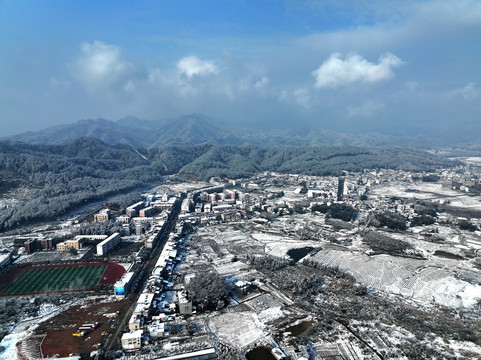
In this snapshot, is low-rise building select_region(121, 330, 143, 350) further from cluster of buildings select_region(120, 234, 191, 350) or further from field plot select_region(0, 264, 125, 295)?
field plot select_region(0, 264, 125, 295)

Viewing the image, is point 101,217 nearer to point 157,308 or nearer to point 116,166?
point 157,308

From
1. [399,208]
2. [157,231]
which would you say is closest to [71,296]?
[157,231]

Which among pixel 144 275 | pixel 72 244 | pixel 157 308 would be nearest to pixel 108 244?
pixel 72 244

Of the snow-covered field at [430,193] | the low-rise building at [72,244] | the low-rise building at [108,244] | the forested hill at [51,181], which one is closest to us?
the low-rise building at [108,244]

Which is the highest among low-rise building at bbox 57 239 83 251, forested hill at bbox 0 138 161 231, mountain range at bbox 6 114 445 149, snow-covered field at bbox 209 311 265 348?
mountain range at bbox 6 114 445 149

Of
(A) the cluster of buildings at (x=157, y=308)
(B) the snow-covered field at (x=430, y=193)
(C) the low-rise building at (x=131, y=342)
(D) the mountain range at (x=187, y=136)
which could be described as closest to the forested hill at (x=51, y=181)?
(A) the cluster of buildings at (x=157, y=308)

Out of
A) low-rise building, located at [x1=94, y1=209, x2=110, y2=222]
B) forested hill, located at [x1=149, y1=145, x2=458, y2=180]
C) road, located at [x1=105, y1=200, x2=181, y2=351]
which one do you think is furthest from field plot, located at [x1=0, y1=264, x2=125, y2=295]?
forested hill, located at [x1=149, y1=145, x2=458, y2=180]

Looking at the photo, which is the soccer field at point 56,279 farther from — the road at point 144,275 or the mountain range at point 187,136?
the mountain range at point 187,136
